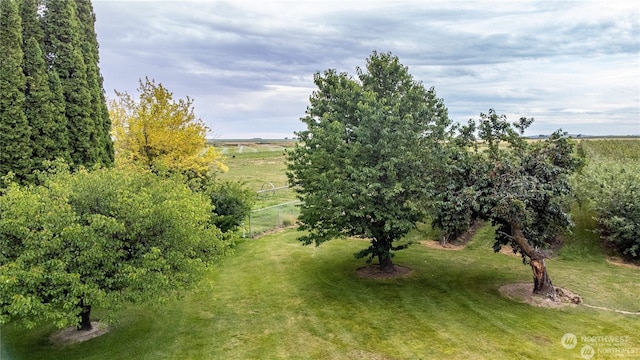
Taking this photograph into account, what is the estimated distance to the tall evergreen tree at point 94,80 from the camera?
64.1ft

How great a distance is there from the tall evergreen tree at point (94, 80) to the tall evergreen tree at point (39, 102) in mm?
2155

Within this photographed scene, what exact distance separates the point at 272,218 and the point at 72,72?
49.2 feet

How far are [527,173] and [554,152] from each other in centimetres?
180

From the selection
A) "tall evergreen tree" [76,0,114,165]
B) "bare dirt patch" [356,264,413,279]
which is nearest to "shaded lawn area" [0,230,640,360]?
"bare dirt patch" [356,264,413,279]

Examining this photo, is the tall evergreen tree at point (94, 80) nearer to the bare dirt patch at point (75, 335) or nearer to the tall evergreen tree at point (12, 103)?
the tall evergreen tree at point (12, 103)

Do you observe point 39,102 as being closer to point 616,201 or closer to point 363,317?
point 363,317

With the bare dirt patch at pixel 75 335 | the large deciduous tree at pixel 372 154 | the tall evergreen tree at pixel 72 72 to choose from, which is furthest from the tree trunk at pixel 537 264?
the tall evergreen tree at pixel 72 72

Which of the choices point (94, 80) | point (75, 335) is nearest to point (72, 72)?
point (94, 80)

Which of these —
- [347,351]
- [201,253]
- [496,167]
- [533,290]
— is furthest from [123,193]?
[533,290]

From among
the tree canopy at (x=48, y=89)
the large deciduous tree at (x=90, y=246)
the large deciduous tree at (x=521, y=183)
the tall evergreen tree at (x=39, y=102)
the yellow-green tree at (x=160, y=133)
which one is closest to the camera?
the large deciduous tree at (x=90, y=246)

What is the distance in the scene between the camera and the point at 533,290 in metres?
15.3

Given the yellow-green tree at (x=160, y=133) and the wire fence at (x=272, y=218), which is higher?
the yellow-green tree at (x=160, y=133)

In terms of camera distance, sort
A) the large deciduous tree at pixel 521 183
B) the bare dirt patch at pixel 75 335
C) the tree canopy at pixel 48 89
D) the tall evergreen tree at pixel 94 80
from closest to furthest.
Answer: the bare dirt patch at pixel 75 335 → the large deciduous tree at pixel 521 183 → the tree canopy at pixel 48 89 → the tall evergreen tree at pixel 94 80

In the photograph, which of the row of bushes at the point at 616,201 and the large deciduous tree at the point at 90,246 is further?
the row of bushes at the point at 616,201
